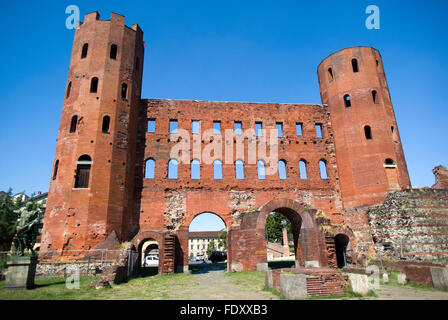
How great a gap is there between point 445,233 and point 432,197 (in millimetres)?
2163

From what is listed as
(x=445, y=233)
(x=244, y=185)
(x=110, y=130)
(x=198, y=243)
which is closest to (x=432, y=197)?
(x=445, y=233)

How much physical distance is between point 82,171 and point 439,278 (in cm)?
1781

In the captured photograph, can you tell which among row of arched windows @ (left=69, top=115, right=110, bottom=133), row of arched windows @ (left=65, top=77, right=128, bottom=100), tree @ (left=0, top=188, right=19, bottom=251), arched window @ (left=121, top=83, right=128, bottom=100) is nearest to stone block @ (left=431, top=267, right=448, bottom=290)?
row of arched windows @ (left=69, top=115, right=110, bottom=133)

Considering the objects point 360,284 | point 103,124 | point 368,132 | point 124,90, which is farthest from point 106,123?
point 368,132

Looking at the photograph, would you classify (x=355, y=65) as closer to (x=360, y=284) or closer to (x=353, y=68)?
(x=353, y=68)

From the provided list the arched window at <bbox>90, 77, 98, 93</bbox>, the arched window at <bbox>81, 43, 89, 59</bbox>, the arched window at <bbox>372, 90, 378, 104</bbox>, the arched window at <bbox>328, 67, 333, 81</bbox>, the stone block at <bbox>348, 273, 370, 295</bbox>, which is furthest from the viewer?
the arched window at <bbox>328, 67, 333, 81</bbox>

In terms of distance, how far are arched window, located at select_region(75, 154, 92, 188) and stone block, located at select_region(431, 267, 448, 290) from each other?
1705 cm

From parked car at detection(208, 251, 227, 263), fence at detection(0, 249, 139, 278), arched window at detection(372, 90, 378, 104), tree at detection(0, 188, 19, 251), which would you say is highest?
arched window at detection(372, 90, 378, 104)

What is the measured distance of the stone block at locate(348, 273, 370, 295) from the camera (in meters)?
7.62

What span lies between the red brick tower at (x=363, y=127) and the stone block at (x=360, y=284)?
1315 centimetres

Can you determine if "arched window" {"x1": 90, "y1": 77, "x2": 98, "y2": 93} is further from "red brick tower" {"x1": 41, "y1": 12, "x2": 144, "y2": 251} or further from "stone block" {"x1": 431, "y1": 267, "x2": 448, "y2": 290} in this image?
"stone block" {"x1": 431, "y1": 267, "x2": 448, "y2": 290}
